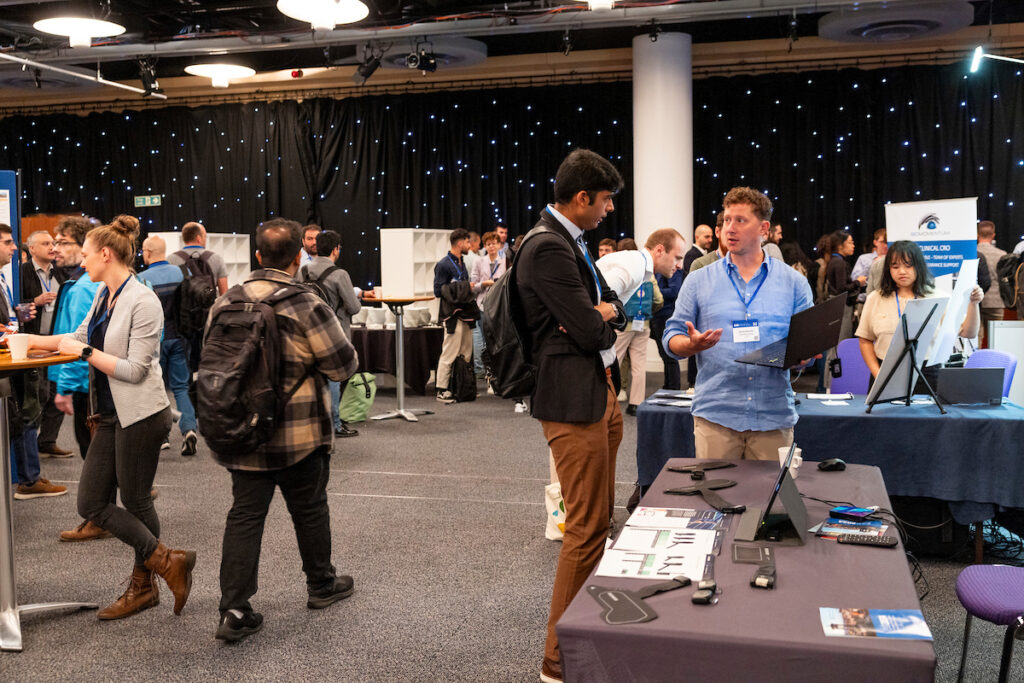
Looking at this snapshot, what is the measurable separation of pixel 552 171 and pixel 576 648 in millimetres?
10573

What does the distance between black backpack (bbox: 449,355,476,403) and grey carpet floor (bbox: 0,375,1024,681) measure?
2620 millimetres

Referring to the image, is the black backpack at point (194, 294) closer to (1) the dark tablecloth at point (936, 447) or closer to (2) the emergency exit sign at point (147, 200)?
(1) the dark tablecloth at point (936, 447)

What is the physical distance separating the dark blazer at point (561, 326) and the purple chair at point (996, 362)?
2.50m

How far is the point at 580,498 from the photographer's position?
2549mm

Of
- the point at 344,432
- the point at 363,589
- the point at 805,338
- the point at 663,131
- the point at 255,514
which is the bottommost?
the point at 363,589

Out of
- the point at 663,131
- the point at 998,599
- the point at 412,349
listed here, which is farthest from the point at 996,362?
the point at 663,131

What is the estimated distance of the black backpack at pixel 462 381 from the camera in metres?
8.57

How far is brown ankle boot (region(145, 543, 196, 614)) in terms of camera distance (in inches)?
130

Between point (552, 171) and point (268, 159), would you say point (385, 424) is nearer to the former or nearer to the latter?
point (552, 171)

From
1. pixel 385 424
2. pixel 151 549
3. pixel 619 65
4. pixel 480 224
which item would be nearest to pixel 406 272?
pixel 385 424

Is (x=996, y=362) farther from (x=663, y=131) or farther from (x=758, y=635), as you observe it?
(x=663, y=131)

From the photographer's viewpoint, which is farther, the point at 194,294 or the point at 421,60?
the point at 421,60

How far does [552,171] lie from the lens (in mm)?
11789

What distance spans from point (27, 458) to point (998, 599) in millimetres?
4895
